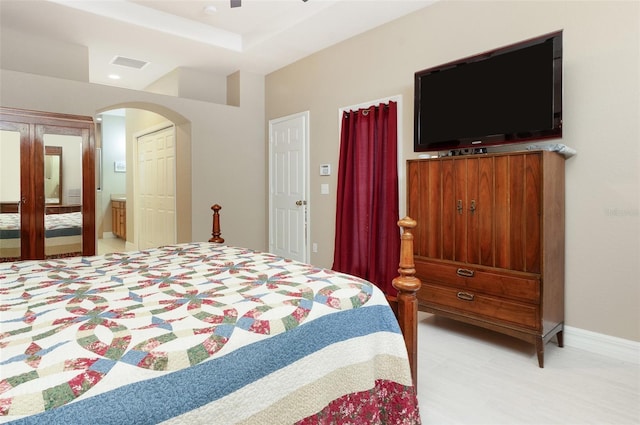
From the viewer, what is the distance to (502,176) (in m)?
2.57

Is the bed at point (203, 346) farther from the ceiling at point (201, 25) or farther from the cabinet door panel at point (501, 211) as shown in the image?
the ceiling at point (201, 25)

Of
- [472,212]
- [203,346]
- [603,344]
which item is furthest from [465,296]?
[203,346]

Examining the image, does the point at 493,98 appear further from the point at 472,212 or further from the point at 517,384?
the point at 517,384

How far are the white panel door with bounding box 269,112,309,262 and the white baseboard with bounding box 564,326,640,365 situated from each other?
292 centimetres

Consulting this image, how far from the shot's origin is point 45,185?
11.5 feet

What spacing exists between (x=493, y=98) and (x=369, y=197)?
1.54m

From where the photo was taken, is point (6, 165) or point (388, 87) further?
point (388, 87)

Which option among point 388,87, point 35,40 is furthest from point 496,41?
point 35,40

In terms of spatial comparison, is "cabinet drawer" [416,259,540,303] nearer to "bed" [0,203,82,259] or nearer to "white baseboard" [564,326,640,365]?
"white baseboard" [564,326,640,365]

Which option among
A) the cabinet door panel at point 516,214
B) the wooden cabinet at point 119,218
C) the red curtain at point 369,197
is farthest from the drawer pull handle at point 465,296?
the wooden cabinet at point 119,218

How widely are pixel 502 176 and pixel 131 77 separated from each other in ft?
18.0

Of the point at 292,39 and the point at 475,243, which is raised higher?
the point at 292,39

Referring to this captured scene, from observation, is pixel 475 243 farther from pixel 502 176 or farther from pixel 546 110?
pixel 546 110

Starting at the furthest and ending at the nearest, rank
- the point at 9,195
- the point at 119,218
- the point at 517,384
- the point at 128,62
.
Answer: the point at 119,218
the point at 128,62
the point at 9,195
the point at 517,384
